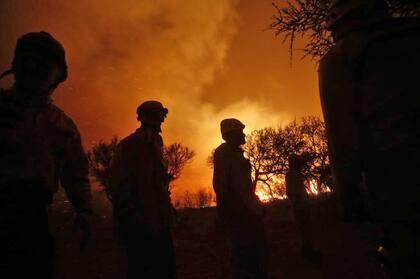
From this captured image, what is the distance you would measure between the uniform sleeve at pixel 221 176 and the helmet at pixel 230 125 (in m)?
0.43

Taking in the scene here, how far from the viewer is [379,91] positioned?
1395 mm

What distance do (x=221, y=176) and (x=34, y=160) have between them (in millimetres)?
2926

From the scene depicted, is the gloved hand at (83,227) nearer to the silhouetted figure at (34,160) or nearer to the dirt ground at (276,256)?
the silhouetted figure at (34,160)

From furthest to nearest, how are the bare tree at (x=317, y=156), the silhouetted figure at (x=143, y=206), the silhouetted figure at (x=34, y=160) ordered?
the bare tree at (x=317, y=156), the silhouetted figure at (x=143, y=206), the silhouetted figure at (x=34, y=160)

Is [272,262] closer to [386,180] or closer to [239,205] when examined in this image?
[239,205]

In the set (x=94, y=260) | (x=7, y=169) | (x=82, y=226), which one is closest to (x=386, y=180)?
(x=82, y=226)

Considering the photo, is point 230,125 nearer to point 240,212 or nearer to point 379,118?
point 240,212

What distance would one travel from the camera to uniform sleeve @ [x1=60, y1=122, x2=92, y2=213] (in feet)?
7.45

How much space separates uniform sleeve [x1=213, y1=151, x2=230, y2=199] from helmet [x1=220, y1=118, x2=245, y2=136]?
0.43 m

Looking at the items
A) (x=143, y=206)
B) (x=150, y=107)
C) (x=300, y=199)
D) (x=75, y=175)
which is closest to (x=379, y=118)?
(x=75, y=175)

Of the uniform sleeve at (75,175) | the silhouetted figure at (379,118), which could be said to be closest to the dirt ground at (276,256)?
the uniform sleeve at (75,175)

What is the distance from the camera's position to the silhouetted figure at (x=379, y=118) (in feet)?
4.13

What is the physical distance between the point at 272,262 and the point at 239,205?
4532 mm

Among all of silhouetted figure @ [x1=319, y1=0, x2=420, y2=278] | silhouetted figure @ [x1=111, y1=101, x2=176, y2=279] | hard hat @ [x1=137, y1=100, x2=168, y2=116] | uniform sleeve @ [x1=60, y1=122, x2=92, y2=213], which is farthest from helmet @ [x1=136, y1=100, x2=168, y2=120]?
silhouetted figure @ [x1=319, y1=0, x2=420, y2=278]
